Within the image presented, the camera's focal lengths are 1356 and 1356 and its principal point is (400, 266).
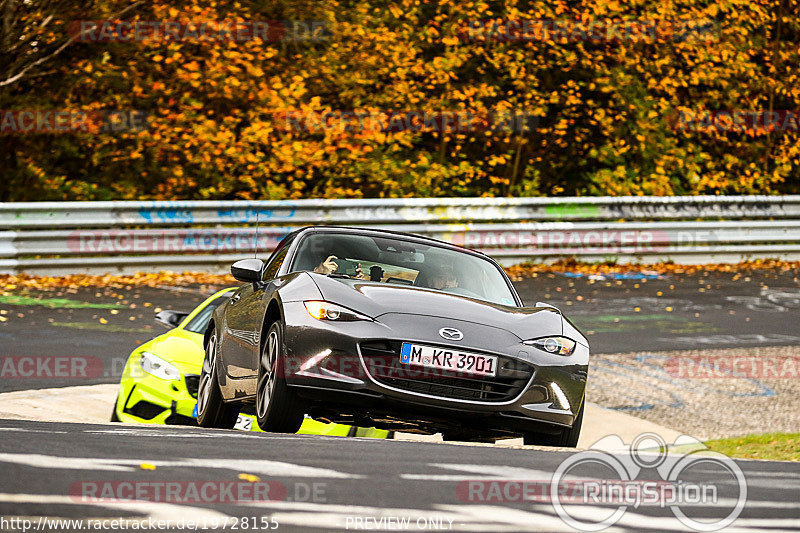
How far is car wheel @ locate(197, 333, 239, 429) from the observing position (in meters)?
9.20

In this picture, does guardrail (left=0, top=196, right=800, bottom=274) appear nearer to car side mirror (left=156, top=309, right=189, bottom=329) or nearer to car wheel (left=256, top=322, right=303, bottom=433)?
car side mirror (left=156, top=309, right=189, bottom=329)

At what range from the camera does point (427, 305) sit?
764cm

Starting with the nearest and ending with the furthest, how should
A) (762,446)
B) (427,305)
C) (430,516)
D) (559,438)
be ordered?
(430,516) < (427,305) < (559,438) < (762,446)

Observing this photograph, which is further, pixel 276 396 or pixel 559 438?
pixel 559 438

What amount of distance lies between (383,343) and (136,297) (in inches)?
387

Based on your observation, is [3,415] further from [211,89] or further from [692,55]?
[692,55]

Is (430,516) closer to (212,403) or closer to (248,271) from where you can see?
(248,271)

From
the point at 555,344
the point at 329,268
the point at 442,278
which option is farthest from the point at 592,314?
the point at 555,344

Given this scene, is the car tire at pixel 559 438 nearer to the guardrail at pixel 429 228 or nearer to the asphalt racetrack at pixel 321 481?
the asphalt racetrack at pixel 321 481

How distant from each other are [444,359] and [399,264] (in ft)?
4.91

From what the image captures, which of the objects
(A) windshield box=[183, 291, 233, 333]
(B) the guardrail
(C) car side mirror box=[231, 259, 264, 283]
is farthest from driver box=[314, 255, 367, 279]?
(B) the guardrail

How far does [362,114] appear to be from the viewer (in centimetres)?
2262

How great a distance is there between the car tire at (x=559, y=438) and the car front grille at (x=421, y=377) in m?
0.60

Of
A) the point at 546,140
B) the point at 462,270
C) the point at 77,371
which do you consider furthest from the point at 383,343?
the point at 546,140
